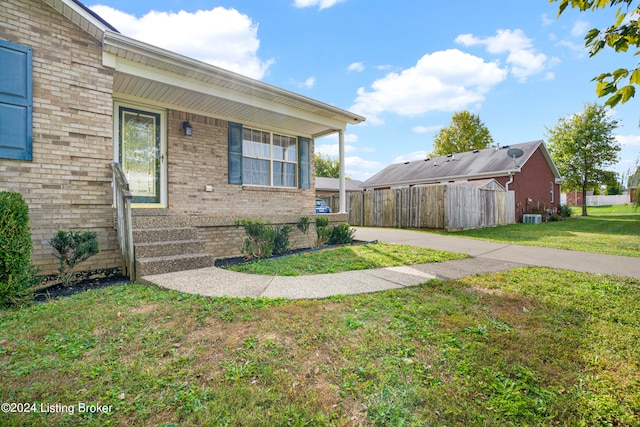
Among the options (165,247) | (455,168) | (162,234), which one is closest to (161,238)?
(162,234)

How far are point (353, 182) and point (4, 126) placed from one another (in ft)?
118

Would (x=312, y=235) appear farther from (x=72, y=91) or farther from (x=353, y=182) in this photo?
(x=353, y=182)

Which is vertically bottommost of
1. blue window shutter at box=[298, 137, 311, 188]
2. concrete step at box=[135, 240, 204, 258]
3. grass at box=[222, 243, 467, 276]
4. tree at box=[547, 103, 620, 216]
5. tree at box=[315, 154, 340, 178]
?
grass at box=[222, 243, 467, 276]

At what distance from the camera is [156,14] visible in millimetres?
7137

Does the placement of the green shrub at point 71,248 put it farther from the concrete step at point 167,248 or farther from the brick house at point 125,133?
the concrete step at point 167,248

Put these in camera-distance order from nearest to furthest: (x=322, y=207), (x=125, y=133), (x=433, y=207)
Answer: (x=125, y=133), (x=433, y=207), (x=322, y=207)

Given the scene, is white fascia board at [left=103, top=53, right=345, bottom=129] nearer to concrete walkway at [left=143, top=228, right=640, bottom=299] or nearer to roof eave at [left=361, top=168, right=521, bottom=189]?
concrete walkway at [left=143, top=228, right=640, bottom=299]

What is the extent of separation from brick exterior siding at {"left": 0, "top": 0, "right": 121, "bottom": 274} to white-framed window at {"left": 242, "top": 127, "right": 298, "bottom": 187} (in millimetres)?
3295

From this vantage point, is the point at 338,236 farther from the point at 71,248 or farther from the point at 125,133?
the point at 71,248

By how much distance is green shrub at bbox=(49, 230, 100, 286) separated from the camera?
4.16 metres

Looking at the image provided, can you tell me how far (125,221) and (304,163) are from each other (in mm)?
5280

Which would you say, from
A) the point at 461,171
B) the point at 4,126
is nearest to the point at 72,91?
the point at 4,126

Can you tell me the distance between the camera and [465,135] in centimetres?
3241

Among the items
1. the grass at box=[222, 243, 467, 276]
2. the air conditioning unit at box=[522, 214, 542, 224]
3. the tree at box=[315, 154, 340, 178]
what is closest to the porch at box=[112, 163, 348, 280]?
the grass at box=[222, 243, 467, 276]
